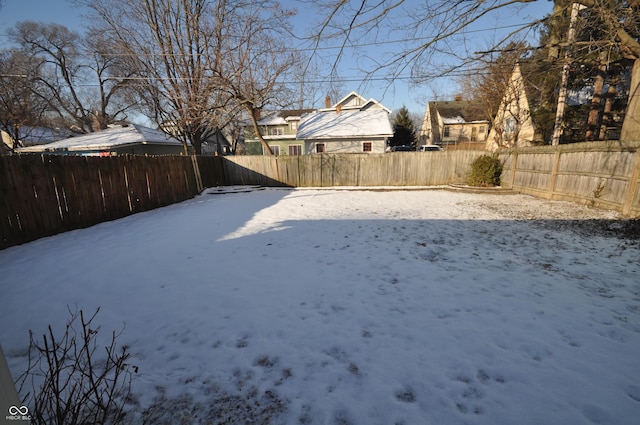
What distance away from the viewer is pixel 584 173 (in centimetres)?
759

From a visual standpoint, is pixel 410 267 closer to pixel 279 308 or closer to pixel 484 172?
pixel 279 308

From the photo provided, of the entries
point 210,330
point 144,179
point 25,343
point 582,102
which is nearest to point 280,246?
point 210,330

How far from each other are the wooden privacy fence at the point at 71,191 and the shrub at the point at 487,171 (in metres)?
12.7

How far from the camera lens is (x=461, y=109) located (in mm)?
37500

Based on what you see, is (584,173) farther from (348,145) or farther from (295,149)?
(295,149)

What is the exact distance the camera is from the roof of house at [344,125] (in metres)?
20.4

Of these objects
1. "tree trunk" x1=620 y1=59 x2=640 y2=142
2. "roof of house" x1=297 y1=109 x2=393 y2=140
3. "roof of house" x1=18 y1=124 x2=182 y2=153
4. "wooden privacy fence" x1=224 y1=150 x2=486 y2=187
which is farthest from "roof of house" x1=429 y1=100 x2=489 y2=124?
"roof of house" x1=18 y1=124 x2=182 y2=153

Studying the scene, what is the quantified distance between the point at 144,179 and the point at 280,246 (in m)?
6.20

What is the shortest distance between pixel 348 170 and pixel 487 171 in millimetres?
6379

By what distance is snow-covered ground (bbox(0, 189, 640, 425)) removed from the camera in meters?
1.79

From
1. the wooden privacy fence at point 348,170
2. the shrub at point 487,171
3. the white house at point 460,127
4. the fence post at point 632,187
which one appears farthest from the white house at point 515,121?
the fence post at point 632,187

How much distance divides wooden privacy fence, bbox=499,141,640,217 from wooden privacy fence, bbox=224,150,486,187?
10.1 ft

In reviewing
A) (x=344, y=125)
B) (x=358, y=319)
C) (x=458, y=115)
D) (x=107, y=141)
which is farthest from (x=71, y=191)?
(x=458, y=115)

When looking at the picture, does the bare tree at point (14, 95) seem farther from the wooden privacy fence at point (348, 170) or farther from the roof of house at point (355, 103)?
the roof of house at point (355, 103)
